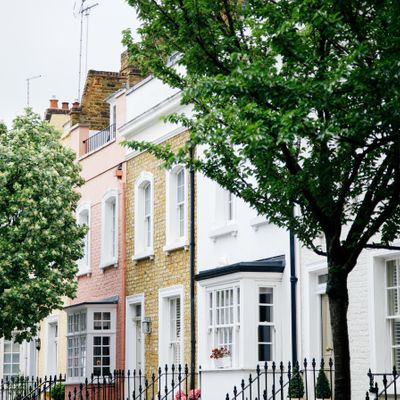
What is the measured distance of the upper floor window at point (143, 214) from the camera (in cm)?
2909

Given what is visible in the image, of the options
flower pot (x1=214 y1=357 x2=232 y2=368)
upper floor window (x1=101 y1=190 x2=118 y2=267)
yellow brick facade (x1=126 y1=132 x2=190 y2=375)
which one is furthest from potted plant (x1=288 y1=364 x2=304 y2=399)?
upper floor window (x1=101 y1=190 x2=118 y2=267)

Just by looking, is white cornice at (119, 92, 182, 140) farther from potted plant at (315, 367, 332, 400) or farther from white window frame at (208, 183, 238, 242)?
potted plant at (315, 367, 332, 400)

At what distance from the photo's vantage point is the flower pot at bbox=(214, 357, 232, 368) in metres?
22.6

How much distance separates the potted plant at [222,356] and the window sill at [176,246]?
407 cm

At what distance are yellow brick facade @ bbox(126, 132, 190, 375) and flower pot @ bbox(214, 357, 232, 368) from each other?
9.23ft

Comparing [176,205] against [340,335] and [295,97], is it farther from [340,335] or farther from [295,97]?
[295,97]

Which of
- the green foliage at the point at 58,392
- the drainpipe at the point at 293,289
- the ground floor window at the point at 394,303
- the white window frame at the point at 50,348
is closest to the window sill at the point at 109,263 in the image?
the green foliage at the point at 58,392

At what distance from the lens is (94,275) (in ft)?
106

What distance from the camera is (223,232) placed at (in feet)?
80.2

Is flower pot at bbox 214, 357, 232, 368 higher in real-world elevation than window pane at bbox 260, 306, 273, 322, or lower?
lower

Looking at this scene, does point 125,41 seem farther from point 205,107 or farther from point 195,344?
point 195,344

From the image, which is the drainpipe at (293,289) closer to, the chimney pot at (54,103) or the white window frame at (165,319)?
the white window frame at (165,319)

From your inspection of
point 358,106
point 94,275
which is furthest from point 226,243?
point 358,106

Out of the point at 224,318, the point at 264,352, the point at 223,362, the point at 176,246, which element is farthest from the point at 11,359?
the point at 264,352
